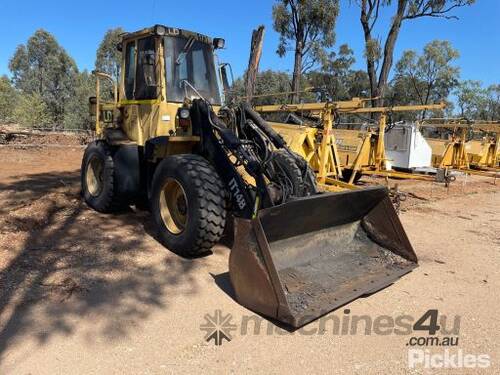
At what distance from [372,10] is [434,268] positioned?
17.6m

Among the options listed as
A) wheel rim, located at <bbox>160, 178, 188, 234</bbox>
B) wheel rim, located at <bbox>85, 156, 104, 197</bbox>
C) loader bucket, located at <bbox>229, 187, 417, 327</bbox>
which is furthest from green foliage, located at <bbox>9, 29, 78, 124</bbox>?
loader bucket, located at <bbox>229, 187, 417, 327</bbox>

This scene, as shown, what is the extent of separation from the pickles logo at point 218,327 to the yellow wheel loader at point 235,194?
0.84 ft

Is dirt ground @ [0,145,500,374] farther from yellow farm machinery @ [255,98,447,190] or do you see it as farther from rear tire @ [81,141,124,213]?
yellow farm machinery @ [255,98,447,190]

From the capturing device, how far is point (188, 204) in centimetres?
452

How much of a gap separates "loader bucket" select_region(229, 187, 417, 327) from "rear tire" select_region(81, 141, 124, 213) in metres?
2.95

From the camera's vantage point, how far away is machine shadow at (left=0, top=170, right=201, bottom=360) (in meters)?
3.41

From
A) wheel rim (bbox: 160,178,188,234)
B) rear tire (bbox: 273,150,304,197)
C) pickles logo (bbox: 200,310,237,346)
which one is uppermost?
rear tire (bbox: 273,150,304,197)

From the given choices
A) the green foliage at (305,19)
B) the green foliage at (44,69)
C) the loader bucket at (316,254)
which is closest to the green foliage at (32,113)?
the green foliage at (44,69)

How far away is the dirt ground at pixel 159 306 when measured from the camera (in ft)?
9.84

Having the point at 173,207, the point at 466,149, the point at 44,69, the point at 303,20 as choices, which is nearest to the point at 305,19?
the point at 303,20

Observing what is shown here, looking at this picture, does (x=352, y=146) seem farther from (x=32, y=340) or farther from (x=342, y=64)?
(x=342, y=64)

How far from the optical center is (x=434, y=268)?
4.98 m

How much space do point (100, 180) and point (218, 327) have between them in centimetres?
413

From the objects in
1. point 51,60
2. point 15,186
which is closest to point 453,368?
point 15,186
